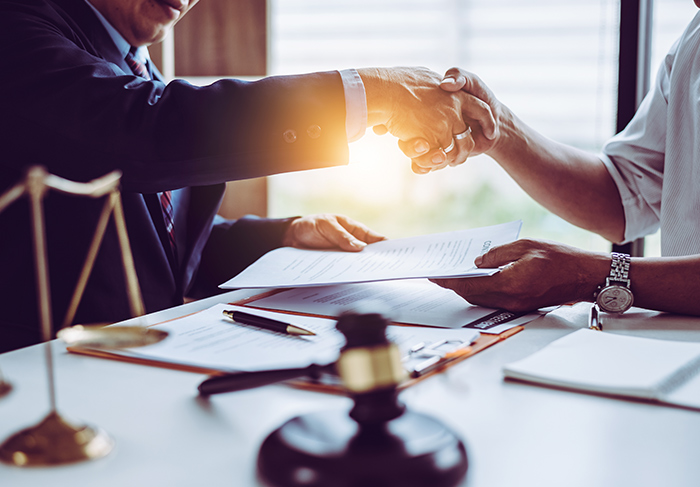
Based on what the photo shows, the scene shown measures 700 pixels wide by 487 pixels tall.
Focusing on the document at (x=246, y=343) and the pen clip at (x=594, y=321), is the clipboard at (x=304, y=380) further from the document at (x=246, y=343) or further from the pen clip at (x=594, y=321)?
the pen clip at (x=594, y=321)

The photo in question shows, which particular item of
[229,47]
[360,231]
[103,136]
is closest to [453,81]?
[360,231]

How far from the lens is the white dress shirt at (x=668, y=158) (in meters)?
1.28

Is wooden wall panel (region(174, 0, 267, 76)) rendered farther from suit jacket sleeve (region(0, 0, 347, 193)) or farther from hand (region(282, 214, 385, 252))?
suit jacket sleeve (region(0, 0, 347, 193))

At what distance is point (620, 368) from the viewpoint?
595mm

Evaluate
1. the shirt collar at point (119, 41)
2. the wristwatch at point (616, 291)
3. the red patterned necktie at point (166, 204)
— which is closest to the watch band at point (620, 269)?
the wristwatch at point (616, 291)

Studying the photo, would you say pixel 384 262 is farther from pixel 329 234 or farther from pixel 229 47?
pixel 229 47

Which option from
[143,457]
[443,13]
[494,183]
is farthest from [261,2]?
[143,457]

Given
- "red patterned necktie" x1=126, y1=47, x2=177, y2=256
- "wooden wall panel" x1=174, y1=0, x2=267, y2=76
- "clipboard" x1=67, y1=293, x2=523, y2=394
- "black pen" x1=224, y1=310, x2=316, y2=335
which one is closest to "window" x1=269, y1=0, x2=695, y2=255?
"wooden wall panel" x1=174, y1=0, x2=267, y2=76

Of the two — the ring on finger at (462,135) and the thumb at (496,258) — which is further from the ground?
the ring on finger at (462,135)

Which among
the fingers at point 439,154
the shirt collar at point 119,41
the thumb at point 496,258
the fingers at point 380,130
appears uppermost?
the shirt collar at point 119,41

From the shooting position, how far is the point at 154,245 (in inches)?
46.7

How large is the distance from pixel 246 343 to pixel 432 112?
0.75 meters

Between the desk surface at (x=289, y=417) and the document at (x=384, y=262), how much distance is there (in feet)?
0.84

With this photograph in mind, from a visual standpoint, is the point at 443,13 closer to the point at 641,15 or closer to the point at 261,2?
the point at 261,2
